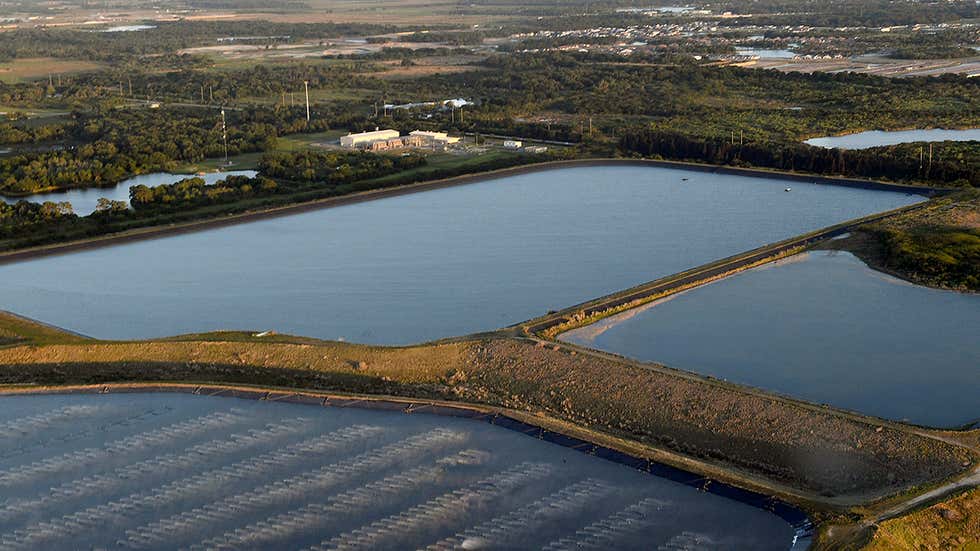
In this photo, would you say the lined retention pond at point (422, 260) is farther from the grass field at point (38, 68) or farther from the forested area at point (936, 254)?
the grass field at point (38, 68)

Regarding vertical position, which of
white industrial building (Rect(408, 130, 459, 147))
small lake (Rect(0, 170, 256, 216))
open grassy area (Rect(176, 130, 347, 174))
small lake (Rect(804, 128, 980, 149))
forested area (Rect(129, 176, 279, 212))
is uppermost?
small lake (Rect(804, 128, 980, 149))

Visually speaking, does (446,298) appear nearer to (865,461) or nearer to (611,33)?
(865,461)

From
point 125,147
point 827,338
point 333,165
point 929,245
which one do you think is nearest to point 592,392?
point 827,338

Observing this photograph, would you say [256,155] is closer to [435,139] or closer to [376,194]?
[435,139]

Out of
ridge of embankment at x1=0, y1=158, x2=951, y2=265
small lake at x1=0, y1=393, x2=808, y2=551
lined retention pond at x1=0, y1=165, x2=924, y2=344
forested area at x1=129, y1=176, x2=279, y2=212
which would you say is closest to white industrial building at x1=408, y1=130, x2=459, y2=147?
ridge of embankment at x1=0, y1=158, x2=951, y2=265

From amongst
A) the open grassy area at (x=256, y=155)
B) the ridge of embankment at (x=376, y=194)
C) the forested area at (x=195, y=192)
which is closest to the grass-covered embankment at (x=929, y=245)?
the ridge of embankment at (x=376, y=194)

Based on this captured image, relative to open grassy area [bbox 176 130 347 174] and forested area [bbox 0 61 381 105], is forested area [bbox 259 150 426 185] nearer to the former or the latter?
open grassy area [bbox 176 130 347 174]
